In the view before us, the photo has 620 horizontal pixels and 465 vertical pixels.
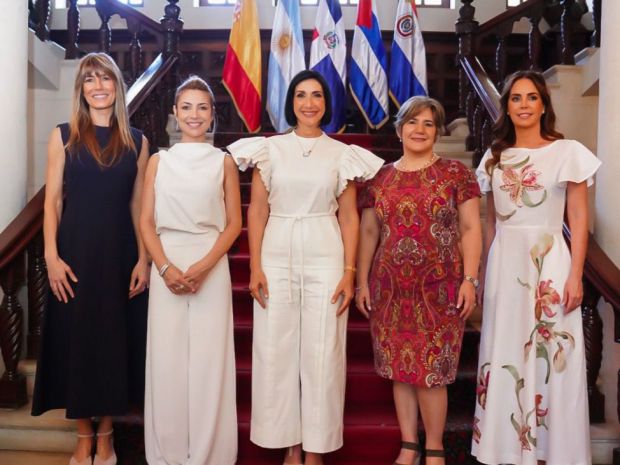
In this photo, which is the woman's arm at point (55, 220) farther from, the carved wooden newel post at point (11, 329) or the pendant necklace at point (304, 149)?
the pendant necklace at point (304, 149)

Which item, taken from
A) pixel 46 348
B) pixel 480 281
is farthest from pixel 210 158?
pixel 480 281

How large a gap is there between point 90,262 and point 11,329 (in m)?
0.72

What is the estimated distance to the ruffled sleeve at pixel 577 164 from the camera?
8.66ft

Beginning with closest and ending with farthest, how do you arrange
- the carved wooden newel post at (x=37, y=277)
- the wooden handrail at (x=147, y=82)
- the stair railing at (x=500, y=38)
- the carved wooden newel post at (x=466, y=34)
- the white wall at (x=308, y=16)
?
the carved wooden newel post at (x=37, y=277), the wooden handrail at (x=147, y=82), the stair railing at (x=500, y=38), the carved wooden newel post at (x=466, y=34), the white wall at (x=308, y=16)

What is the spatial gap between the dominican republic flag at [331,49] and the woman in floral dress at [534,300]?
3207mm

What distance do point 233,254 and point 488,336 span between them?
191 cm

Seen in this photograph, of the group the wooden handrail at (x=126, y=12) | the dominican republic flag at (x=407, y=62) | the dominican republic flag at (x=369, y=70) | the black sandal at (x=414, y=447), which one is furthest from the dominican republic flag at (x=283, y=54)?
the black sandal at (x=414, y=447)

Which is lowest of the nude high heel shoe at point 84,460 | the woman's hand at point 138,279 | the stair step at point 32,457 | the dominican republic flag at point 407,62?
the stair step at point 32,457

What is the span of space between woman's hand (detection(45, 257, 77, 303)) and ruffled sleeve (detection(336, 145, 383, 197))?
1151mm

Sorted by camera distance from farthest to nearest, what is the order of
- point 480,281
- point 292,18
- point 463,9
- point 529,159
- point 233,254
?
point 292,18, point 463,9, point 233,254, point 480,281, point 529,159

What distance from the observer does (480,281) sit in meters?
2.99

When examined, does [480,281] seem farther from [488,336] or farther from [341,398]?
[341,398]

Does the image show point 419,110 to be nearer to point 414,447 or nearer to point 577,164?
point 577,164

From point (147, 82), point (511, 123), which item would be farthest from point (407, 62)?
point (511, 123)
